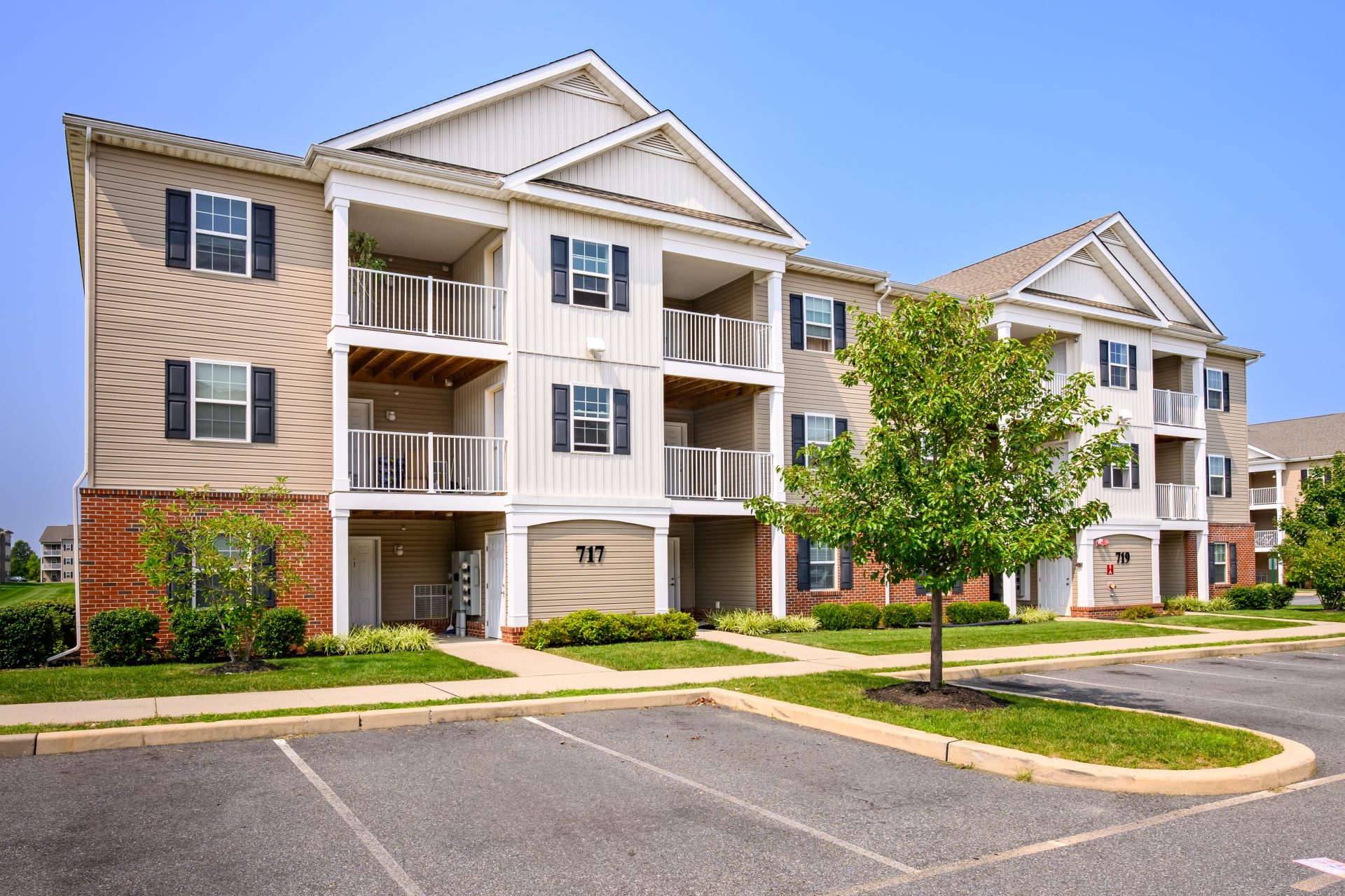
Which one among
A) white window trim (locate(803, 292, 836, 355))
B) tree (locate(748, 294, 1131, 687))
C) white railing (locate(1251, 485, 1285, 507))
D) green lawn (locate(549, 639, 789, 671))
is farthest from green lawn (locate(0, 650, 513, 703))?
white railing (locate(1251, 485, 1285, 507))

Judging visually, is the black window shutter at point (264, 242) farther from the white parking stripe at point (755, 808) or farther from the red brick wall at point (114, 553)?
the white parking stripe at point (755, 808)

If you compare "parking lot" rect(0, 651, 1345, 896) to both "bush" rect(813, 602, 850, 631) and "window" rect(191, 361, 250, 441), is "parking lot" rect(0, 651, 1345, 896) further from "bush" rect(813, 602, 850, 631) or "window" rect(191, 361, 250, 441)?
"bush" rect(813, 602, 850, 631)

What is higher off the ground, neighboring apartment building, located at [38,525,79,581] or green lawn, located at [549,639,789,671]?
green lawn, located at [549,639,789,671]

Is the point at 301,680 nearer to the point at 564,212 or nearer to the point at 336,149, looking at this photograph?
the point at 336,149

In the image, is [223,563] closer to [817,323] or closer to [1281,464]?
[817,323]

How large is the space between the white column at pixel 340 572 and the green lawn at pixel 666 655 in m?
3.77

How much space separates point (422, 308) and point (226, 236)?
13.1ft

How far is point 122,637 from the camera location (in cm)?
1605

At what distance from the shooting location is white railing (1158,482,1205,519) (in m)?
32.3

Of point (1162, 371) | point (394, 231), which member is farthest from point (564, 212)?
point (1162, 371)

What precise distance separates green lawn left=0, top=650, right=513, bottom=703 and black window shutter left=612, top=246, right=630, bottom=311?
8.57m

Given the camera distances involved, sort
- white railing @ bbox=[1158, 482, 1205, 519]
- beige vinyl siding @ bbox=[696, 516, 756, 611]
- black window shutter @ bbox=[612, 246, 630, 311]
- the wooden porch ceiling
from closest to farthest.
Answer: the wooden porch ceiling < black window shutter @ bbox=[612, 246, 630, 311] < beige vinyl siding @ bbox=[696, 516, 756, 611] < white railing @ bbox=[1158, 482, 1205, 519]

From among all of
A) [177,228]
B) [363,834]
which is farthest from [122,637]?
[363,834]

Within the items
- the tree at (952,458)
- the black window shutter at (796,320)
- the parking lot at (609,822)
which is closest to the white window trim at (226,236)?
the parking lot at (609,822)
